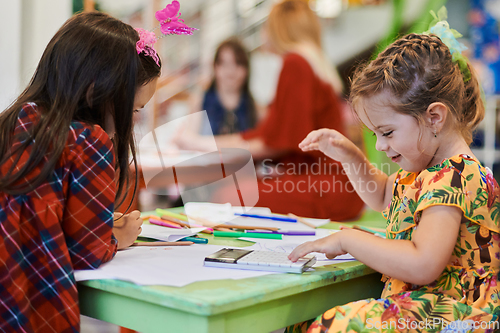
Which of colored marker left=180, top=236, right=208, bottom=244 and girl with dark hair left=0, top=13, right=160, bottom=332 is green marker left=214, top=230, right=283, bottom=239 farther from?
girl with dark hair left=0, top=13, right=160, bottom=332

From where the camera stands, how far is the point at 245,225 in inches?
38.7

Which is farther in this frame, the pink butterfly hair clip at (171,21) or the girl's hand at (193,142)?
the girl's hand at (193,142)

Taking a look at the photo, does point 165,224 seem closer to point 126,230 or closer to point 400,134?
point 126,230

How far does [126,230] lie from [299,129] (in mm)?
1336

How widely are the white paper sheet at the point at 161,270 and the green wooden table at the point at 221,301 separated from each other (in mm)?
16

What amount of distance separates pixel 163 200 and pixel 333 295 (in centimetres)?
216

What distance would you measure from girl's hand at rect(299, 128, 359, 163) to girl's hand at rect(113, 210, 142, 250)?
0.38m

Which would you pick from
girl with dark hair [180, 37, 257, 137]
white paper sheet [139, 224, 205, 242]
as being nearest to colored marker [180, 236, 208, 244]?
white paper sheet [139, 224, 205, 242]

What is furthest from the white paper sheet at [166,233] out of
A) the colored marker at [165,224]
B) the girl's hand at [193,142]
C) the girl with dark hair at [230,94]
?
the girl with dark hair at [230,94]

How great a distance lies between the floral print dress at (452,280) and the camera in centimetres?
60

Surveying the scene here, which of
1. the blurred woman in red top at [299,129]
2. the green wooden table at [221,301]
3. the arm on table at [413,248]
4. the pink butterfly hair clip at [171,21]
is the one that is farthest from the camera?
the blurred woman in red top at [299,129]

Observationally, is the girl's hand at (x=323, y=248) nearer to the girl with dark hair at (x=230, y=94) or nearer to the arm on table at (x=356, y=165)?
the arm on table at (x=356, y=165)

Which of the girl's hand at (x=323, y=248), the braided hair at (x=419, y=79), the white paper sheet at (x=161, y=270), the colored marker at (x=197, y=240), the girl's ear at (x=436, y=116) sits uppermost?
the braided hair at (x=419, y=79)

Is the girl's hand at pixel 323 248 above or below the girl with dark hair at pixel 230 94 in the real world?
below
